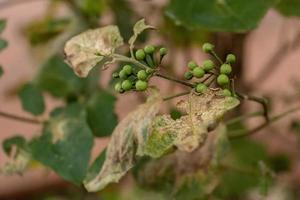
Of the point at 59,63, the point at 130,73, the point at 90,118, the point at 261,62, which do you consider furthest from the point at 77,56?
the point at 261,62

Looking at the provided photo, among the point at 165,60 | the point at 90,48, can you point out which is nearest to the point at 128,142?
the point at 90,48

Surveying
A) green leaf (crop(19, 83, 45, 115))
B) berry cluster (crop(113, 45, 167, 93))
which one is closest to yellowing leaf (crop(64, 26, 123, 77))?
berry cluster (crop(113, 45, 167, 93))

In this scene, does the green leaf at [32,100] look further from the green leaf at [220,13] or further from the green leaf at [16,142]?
the green leaf at [220,13]

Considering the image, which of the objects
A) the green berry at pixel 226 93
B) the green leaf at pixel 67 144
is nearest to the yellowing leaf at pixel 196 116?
the green berry at pixel 226 93

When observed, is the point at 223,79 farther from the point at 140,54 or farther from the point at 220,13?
the point at 220,13

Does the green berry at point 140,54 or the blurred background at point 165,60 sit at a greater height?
the green berry at point 140,54
